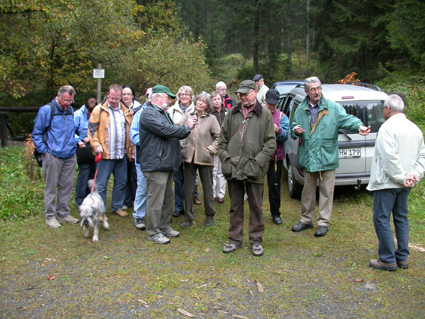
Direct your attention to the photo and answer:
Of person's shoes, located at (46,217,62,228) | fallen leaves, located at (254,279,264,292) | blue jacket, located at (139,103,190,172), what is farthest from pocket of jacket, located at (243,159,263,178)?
person's shoes, located at (46,217,62,228)

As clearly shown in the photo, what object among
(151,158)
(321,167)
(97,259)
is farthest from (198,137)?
(97,259)

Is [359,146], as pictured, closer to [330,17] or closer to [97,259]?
[97,259]

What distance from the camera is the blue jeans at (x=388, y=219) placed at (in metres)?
4.59

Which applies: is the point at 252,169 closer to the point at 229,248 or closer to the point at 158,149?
the point at 229,248

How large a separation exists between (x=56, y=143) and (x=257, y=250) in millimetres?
3331

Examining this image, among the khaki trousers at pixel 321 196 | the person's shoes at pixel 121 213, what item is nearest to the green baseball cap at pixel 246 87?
the khaki trousers at pixel 321 196

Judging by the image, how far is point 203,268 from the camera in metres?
4.81

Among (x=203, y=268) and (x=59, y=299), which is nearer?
(x=59, y=299)

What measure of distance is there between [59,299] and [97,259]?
99cm

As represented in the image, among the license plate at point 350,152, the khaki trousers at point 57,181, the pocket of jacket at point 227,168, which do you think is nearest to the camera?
the pocket of jacket at point 227,168

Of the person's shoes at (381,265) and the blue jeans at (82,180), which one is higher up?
the blue jeans at (82,180)

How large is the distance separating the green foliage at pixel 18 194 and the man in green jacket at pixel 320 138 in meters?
4.55

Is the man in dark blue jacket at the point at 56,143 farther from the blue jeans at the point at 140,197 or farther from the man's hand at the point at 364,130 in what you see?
the man's hand at the point at 364,130

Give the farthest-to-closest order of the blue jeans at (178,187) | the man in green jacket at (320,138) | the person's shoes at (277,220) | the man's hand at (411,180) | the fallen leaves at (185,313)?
the blue jeans at (178,187) < the person's shoes at (277,220) < the man in green jacket at (320,138) < the man's hand at (411,180) < the fallen leaves at (185,313)
